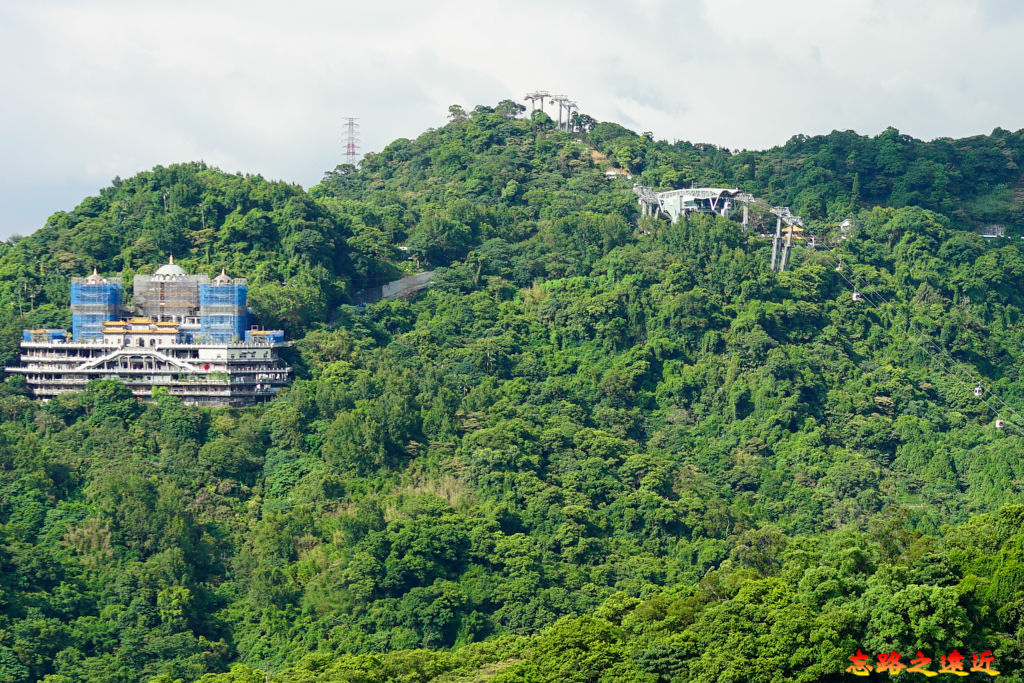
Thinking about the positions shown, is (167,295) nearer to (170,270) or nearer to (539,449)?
(170,270)

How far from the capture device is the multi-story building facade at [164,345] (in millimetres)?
60625

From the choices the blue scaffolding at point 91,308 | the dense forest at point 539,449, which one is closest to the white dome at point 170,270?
the blue scaffolding at point 91,308

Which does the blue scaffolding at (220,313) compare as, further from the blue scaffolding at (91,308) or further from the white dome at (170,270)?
the blue scaffolding at (91,308)

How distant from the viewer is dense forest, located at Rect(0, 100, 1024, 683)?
145 feet

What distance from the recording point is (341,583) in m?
52.6

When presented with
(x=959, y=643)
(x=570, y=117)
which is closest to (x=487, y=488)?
(x=959, y=643)

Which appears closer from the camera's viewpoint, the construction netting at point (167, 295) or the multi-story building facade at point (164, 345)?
the multi-story building facade at point (164, 345)

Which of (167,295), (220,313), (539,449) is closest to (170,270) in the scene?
(167,295)

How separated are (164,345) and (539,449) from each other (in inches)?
535

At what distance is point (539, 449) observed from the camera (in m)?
60.2

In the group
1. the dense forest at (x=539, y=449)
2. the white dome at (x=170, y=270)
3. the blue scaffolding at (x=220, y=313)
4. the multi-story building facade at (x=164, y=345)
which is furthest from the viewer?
the white dome at (x=170, y=270)

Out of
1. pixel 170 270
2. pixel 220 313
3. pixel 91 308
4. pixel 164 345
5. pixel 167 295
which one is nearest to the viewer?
pixel 164 345

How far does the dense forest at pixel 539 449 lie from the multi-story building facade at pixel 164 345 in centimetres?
114

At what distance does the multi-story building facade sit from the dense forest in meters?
1.14
